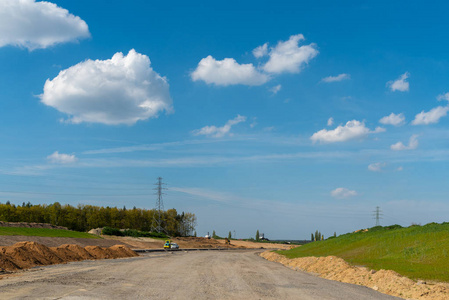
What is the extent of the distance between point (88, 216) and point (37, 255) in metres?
98.6

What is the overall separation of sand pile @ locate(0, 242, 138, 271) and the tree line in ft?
254

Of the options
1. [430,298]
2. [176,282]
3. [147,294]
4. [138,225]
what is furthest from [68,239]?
[138,225]

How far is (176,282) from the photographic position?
74.5 feet

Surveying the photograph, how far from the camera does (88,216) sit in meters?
128

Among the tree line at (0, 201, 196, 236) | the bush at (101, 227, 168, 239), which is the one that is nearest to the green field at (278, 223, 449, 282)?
the bush at (101, 227, 168, 239)

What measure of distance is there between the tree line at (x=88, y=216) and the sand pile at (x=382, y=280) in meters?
96.9

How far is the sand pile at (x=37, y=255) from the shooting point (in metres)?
29.2

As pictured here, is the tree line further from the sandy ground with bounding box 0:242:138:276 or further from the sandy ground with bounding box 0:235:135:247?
the sandy ground with bounding box 0:242:138:276

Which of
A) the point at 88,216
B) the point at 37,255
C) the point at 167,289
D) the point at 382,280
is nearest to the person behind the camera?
the point at 167,289

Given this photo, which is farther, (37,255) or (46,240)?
(46,240)

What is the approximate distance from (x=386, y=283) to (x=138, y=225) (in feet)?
415

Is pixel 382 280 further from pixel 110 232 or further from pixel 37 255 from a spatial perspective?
pixel 110 232

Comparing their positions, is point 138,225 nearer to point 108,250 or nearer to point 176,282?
point 108,250

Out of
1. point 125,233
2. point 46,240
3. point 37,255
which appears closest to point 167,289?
point 37,255
